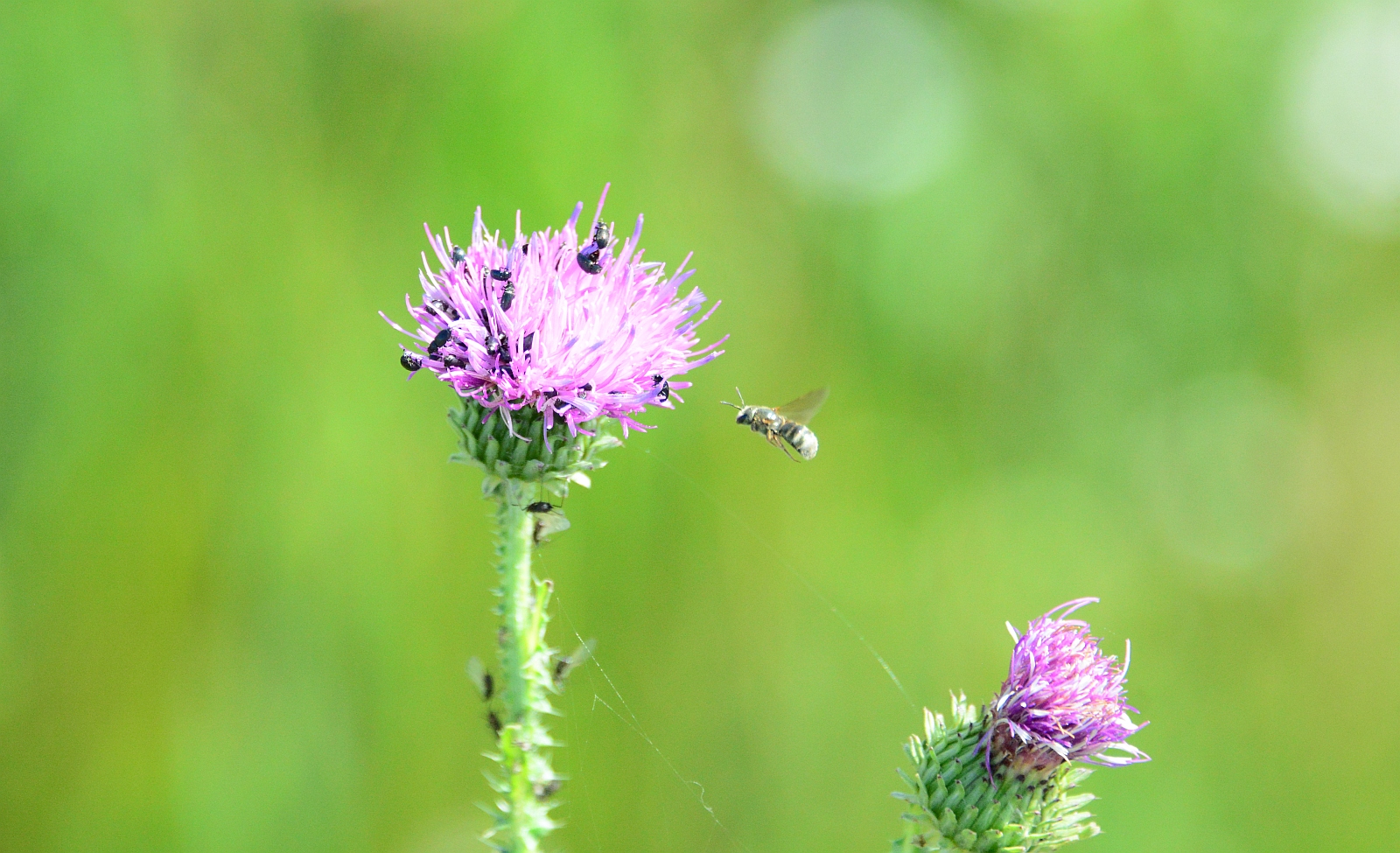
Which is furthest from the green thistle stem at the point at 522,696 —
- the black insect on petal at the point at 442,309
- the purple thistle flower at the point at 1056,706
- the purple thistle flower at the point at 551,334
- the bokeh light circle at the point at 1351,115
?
the bokeh light circle at the point at 1351,115

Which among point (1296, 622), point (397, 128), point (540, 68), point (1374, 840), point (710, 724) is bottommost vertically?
point (1374, 840)

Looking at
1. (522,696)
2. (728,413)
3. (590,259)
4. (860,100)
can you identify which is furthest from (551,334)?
(860,100)

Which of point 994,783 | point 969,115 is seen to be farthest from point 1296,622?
point 994,783

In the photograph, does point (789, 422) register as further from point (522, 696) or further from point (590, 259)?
point (522, 696)

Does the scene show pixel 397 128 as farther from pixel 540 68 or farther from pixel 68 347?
pixel 68 347

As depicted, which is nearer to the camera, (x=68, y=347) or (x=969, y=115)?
(x=68, y=347)

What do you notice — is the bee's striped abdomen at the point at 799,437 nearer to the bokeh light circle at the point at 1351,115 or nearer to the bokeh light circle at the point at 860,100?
the bokeh light circle at the point at 860,100
